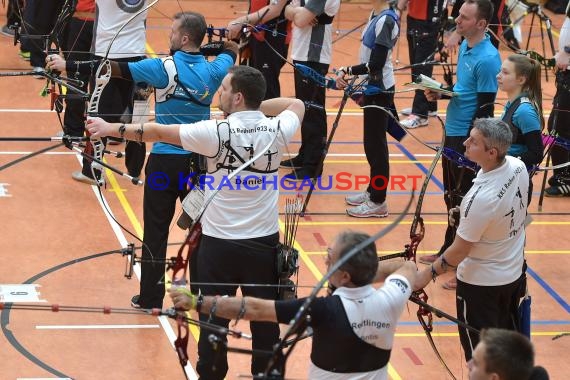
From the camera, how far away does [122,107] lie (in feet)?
27.3

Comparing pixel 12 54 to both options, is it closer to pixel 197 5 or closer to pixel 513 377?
pixel 197 5

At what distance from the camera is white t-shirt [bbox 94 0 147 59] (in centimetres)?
804

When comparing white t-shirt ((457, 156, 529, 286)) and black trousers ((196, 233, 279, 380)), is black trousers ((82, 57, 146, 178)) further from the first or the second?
white t-shirt ((457, 156, 529, 286))

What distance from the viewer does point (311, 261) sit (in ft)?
23.7

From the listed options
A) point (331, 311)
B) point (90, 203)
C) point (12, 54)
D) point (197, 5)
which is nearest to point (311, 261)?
point (90, 203)

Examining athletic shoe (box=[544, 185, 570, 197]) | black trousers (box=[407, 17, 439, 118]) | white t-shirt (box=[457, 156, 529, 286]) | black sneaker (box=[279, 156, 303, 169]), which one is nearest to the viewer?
white t-shirt (box=[457, 156, 529, 286])

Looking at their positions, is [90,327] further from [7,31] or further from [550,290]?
[7,31]

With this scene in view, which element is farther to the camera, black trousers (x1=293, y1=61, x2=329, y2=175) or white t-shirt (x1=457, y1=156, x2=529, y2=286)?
black trousers (x1=293, y1=61, x2=329, y2=175)

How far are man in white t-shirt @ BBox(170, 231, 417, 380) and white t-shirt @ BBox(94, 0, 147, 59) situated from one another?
449cm

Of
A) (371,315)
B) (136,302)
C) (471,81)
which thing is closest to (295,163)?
(471,81)

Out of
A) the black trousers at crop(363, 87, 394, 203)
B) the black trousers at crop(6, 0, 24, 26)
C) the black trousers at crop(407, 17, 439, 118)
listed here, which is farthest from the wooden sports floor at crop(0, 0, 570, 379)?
the black trousers at crop(6, 0, 24, 26)

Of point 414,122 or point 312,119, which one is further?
point 414,122

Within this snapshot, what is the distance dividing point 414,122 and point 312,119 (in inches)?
79.4

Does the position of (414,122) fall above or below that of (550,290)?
above
